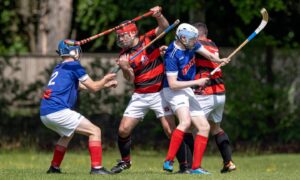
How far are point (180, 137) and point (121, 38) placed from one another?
64.7 inches

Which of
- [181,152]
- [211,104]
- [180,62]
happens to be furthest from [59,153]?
[211,104]

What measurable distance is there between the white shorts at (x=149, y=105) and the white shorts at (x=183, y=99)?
0.18 meters

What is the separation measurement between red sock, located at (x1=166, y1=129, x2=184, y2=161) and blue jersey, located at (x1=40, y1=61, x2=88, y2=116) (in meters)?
1.47

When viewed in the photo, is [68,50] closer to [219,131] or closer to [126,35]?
[126,35]

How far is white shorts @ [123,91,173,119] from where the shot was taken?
46.6 feet

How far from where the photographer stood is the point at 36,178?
12.9m

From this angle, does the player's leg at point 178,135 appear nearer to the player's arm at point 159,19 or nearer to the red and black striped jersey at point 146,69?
the red and black striped jersey at point 146,69

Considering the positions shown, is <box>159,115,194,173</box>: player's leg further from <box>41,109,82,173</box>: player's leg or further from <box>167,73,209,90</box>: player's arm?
<box>41,109,82,173</box>: player's leg

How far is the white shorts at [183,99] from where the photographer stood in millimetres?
13844

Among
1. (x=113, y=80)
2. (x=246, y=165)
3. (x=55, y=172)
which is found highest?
(x=113, y=80)

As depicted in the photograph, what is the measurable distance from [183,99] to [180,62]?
1.69ft

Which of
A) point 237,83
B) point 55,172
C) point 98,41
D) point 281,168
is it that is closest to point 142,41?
point 55,172

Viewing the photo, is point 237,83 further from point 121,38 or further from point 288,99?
point 121,38

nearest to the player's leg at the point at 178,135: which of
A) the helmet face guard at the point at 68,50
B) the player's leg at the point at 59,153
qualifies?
the player's leg at the point at 59,153
